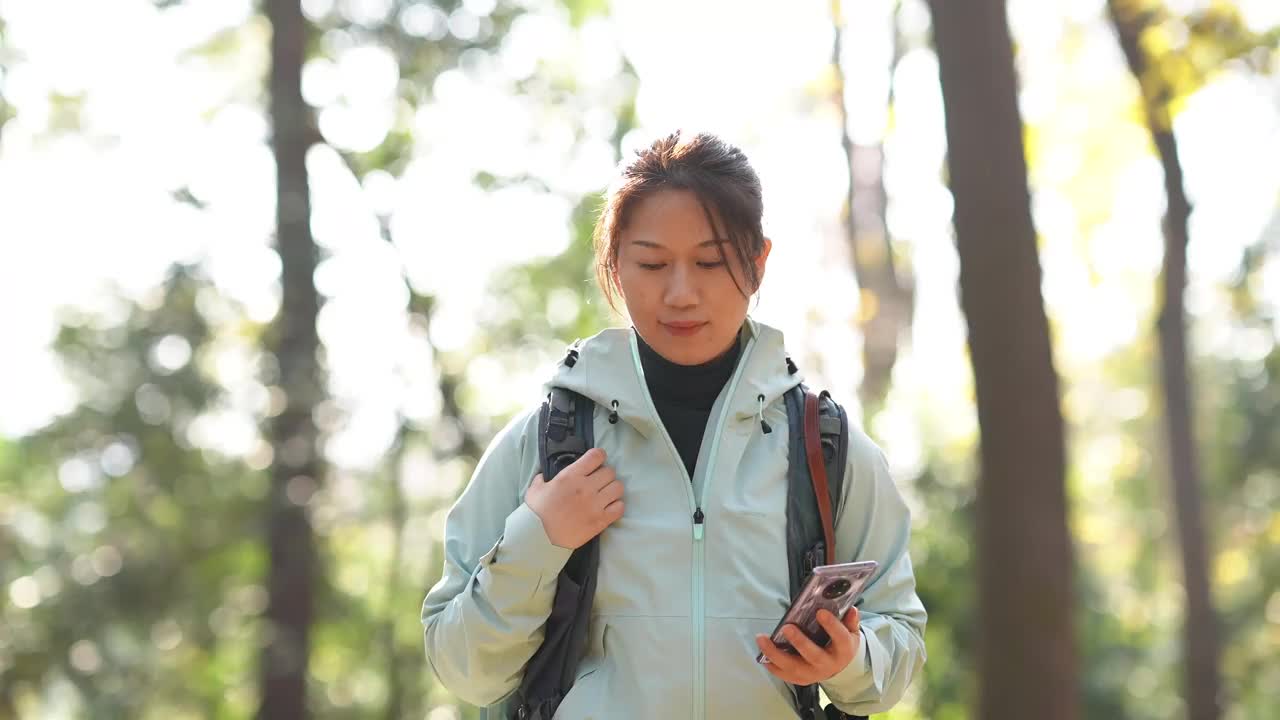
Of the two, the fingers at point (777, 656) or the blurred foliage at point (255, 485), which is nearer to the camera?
the fingers at point (777, 656)

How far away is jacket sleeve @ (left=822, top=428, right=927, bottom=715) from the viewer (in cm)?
258

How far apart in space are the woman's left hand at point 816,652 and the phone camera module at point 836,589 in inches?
1.1

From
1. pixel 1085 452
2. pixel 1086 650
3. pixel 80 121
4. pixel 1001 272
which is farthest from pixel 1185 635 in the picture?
pixel 1085 452

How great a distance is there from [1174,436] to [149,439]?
9540mm

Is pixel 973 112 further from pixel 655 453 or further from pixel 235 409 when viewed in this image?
pixel 235 409

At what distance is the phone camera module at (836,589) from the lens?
2.30 metres

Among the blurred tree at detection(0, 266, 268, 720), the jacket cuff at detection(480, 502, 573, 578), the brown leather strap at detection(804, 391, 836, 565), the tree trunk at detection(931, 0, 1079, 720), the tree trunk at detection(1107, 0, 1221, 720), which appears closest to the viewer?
the jacket cuff at detection(480, 502, 573, 578)

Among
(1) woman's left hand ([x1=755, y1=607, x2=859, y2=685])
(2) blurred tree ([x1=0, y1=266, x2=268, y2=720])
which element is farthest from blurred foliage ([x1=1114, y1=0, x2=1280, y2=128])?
(2) blurred tree ([x1=0, y1=266, x2=268, y2=720])

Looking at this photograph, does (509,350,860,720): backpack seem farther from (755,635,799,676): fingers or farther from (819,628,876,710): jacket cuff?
(755,635,799,676): fingers

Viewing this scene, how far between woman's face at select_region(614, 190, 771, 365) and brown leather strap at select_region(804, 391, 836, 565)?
0.22 meters

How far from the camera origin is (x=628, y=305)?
266cm

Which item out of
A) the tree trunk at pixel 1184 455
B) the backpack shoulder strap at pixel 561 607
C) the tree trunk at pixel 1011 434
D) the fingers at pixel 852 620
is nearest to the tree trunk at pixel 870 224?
the tree trunk at pixel 1184 455

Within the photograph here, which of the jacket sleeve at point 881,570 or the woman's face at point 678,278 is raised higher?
the woman's face at point 678,278

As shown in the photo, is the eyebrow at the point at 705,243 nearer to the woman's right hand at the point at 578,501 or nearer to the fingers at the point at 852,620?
the woman's right hand at the point at 578,501
